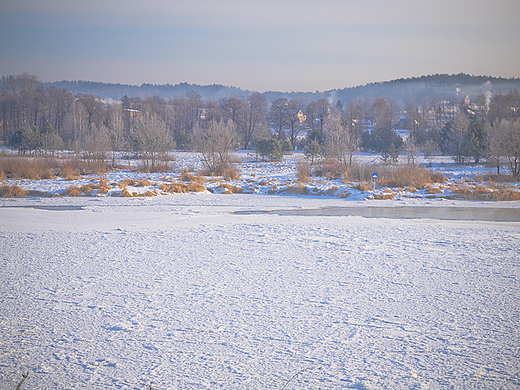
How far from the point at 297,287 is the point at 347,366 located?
2341mm

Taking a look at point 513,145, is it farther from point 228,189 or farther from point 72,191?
point 72,191

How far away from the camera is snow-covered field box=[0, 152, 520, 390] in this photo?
3.81 metres

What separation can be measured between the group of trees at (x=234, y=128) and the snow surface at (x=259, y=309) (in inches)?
886

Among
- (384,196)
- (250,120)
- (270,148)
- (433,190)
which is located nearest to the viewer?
(384,196)

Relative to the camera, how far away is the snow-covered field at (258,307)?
3807 mm

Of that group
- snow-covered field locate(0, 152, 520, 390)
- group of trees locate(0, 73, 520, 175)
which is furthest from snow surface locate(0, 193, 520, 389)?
group of trees locate(0, 73, 520, 175)

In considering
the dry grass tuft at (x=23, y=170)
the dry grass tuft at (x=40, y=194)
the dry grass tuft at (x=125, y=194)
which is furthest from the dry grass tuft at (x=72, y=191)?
the dry grass tuft at (x=23, y=170)

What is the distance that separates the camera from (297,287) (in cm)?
624

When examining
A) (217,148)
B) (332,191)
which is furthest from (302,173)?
(217,148)

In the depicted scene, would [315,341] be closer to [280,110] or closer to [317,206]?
[317,206]

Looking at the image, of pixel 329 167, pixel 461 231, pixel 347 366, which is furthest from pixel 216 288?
pixel 329 167

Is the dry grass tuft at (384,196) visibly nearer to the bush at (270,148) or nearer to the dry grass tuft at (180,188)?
the dry grass tuft at (180,188)

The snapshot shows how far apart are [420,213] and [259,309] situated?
37.6 feet

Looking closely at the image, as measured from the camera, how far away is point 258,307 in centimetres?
542
